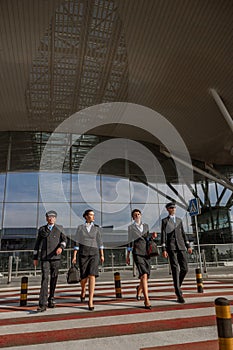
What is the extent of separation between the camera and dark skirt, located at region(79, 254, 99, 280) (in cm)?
546

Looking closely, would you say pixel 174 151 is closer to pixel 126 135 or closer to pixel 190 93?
pixel 126 135

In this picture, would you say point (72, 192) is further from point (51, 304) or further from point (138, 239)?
point (138, 239)

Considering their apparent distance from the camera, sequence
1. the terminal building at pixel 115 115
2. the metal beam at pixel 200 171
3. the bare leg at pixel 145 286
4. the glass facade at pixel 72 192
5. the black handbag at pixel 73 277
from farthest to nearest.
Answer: the metal beam at pixel 200 171, the glass facade at pixel 72 192, the terminal building at pixel 115 115, the black handbag at pixel 73 277, the bare leg at pixel 145 286

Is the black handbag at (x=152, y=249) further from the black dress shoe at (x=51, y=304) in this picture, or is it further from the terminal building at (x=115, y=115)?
the terminal building at (x=115, y=115)

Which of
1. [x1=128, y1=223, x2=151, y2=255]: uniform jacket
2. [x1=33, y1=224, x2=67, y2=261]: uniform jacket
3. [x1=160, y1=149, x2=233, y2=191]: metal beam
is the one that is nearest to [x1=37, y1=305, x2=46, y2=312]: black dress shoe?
[x1=33, y1=224, x2=67, y2=261]: uniform jacket

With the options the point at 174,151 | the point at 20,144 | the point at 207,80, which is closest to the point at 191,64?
the point at 207,80

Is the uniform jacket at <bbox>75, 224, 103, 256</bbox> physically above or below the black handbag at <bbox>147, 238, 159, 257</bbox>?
above

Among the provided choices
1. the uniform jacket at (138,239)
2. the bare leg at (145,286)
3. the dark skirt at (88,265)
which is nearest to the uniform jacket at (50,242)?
the dark skirt at (88,265)

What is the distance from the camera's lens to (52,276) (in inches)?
227

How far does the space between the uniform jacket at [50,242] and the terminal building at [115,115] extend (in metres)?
8.04

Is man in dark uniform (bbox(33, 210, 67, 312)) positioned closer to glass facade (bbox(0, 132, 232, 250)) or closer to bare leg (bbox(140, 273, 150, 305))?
bare leg (bbox(140, 273, 150, 305))

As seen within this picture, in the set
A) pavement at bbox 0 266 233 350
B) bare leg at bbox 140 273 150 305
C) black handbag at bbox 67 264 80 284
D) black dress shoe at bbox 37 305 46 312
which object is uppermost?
black handbag at bbox 67 264 80 284

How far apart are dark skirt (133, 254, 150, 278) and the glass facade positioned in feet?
43.7

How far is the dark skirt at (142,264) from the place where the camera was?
543 cm
